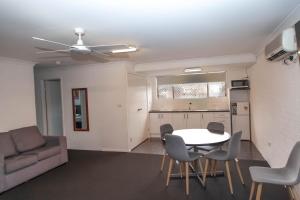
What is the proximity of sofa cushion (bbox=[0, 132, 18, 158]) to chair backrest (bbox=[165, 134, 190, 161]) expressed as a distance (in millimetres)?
2881

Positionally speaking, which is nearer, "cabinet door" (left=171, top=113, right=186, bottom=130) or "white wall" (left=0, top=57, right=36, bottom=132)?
"white wall" (left=0, top=57, right=36, bottom=132)

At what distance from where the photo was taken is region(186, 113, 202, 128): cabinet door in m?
6.53

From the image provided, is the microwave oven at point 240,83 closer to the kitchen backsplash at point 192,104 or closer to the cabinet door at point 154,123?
the kitchen backsplash at point 192,104

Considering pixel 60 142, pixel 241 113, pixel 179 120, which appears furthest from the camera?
pixel 179 120

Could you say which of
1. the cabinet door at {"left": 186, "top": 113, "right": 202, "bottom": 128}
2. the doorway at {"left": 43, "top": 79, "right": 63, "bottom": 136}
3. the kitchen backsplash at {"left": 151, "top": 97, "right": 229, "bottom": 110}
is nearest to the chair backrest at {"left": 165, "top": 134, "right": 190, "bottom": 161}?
the cabinet door at {"left": 186, "top": 113, "right": 202, "bottom": 128}

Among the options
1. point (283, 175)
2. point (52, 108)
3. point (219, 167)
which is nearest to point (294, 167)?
point (283, 175)

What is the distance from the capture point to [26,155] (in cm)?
382

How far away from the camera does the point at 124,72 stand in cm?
539

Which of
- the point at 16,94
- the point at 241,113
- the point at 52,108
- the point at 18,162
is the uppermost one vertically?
the point at 16,94

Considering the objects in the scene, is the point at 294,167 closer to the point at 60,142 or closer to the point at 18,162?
the point at 18,162

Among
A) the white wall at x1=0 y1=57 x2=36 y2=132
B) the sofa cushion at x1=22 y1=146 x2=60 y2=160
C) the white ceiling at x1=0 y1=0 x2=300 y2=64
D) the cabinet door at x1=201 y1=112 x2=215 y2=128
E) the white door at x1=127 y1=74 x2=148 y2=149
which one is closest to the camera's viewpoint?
the white ceiling at x1=0 y1=0 x2=300 y2=64

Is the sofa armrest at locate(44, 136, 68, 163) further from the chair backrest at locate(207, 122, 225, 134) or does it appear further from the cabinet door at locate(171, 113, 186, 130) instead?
the cabinet door at locate(171, 113, 186, 130)

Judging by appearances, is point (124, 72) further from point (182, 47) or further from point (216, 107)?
point (216, 107)

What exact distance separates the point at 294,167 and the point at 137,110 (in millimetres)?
4180
